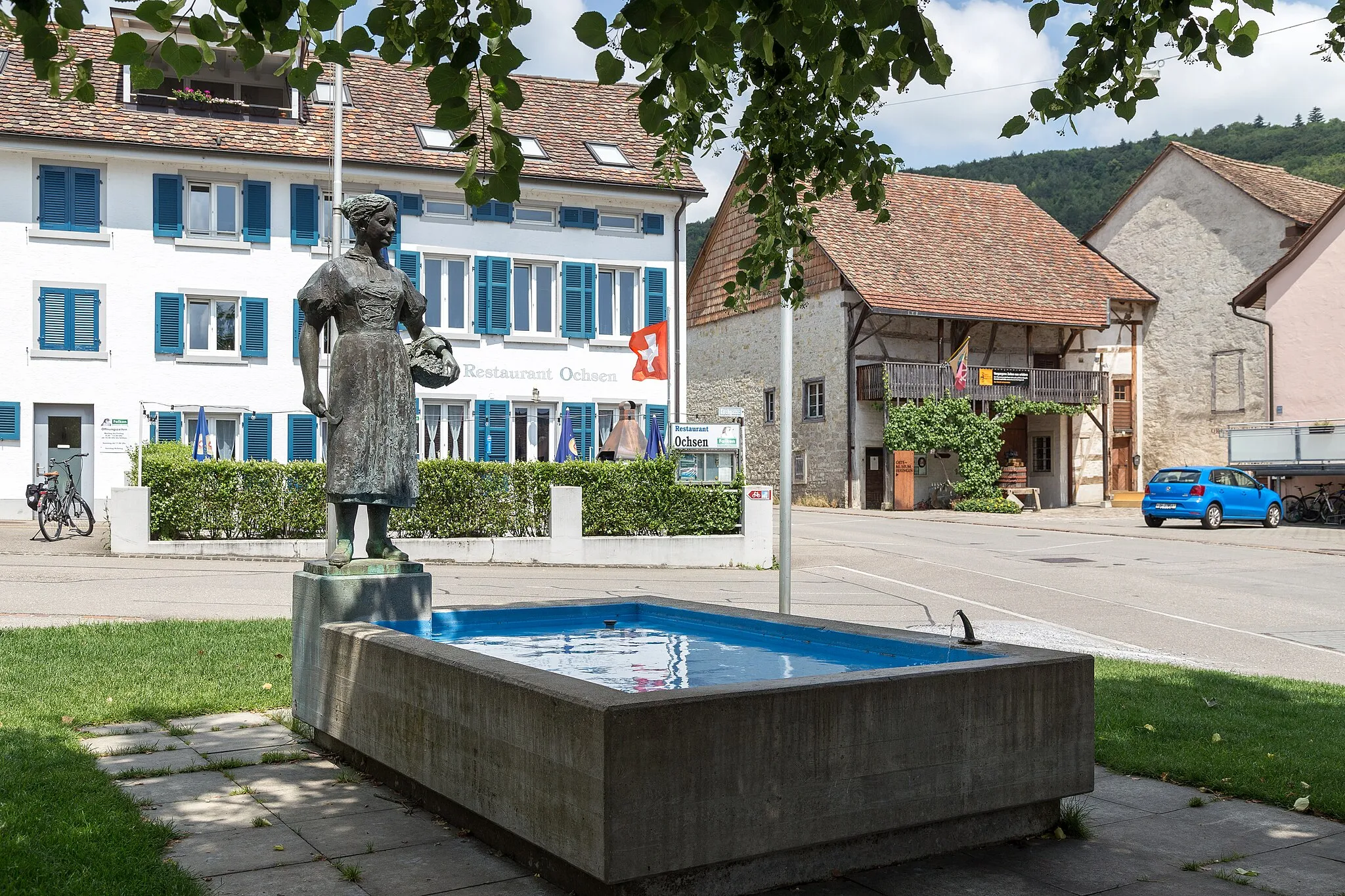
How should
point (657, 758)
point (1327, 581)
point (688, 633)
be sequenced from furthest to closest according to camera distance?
point (1327, 581) → point (688, 633) → point (657, 758)

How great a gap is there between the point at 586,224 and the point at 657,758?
27.6 m

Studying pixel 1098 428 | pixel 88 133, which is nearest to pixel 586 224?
pixel 88 133

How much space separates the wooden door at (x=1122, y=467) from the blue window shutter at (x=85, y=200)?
34.6m

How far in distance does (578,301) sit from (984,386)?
1639 centimetres

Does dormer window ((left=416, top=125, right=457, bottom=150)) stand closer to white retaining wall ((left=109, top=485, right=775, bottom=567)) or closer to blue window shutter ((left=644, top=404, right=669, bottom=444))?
blue window shutter ((left=644, top=404, right=669, bottom=444))

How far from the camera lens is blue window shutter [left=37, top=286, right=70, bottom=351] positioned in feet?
87.5

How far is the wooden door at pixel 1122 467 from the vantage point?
4609 centimetres

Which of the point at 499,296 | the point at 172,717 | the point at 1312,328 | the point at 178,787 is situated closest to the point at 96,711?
the point at 172,717

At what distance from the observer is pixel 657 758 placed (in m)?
4.06

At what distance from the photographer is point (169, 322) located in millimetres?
27453

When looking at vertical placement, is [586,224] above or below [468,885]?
above

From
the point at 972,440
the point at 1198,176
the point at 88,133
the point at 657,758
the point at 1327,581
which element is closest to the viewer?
the point at 657,758

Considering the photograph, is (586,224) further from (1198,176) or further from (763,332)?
(1198,176)

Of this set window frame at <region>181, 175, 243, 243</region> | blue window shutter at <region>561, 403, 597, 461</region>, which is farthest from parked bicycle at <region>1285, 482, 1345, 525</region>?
window frame at <region>181, 175, 243, 243</region>
